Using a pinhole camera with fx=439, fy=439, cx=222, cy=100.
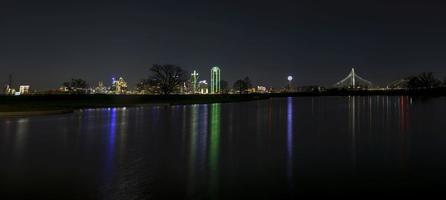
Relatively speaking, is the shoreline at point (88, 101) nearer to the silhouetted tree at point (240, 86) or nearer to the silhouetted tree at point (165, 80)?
the silhouetted tree at point (165, 80)

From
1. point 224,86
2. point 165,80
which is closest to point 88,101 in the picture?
point 165,80

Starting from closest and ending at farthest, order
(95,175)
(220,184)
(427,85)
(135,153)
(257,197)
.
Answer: (257,197), (220,184), (95,175), (135,153), (427,85)

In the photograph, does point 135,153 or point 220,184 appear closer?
point 220,184

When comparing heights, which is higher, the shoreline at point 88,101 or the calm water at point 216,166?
the shoreline at point 88,101

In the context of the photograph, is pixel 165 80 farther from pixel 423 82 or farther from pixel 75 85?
pixel 423 82

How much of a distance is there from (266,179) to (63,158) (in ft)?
22.1

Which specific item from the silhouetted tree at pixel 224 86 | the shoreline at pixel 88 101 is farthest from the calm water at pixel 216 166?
the silhouetted tree at pixel 224 86

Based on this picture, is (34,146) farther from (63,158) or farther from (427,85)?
(427,85)

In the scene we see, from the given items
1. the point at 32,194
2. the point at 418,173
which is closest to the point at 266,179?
the point at 418,173

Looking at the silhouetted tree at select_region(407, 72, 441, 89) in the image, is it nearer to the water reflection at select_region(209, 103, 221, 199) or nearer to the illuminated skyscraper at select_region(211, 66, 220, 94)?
the illuminated skyscraper at select_region(211, 66, 220, 94)

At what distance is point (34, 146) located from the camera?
1623 centimetres

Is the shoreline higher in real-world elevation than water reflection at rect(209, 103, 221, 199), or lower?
higher

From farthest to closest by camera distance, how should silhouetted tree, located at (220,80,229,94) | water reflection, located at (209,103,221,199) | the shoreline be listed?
silhouetted tree, located at (220,80,229,94) < the shoreline < water reflection, located at (209,103,221,199)

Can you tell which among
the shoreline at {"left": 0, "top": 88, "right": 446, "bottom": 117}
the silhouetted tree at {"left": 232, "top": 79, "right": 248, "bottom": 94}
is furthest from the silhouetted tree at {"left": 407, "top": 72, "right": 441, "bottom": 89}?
the silhouetted tree at {"left": 232, "top": 79, "right": 248, "bottom": 94}
